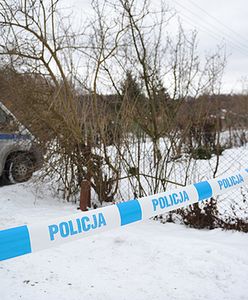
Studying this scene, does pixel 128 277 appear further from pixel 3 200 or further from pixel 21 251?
pixel 3 200

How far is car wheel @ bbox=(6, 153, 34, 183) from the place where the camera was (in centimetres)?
566

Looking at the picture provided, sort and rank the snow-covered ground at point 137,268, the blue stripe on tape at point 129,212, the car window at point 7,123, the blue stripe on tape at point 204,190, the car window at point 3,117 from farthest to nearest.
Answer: the car window at point 3,117 < the car window at point 7,123 < the blue stripe on tape at point 204,190 < the snow-covered ground at point 137,268 < the blue stripe on tape at point 129,212

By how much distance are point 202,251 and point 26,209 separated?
3.03m

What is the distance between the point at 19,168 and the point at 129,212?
4.41 metres

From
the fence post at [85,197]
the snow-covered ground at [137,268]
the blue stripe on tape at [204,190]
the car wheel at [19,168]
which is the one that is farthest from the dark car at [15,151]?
the blue stripe on tape at [204,190]

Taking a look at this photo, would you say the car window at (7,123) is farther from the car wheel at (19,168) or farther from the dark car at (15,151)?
the car wheel at (19,168)

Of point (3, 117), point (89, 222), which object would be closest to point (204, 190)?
point (89, 222)

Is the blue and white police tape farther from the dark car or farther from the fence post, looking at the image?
the dark car

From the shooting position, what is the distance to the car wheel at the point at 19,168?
18.6 ft

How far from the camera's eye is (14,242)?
1.65m

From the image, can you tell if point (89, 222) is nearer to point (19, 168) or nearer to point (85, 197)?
point (85, 197)

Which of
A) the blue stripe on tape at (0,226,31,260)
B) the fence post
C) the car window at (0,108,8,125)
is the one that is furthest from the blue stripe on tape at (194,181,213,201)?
the car window at (0,108,8,125)

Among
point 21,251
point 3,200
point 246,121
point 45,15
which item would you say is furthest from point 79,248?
point 246,121

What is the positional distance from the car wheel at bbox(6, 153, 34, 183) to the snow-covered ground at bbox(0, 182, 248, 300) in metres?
2.55
